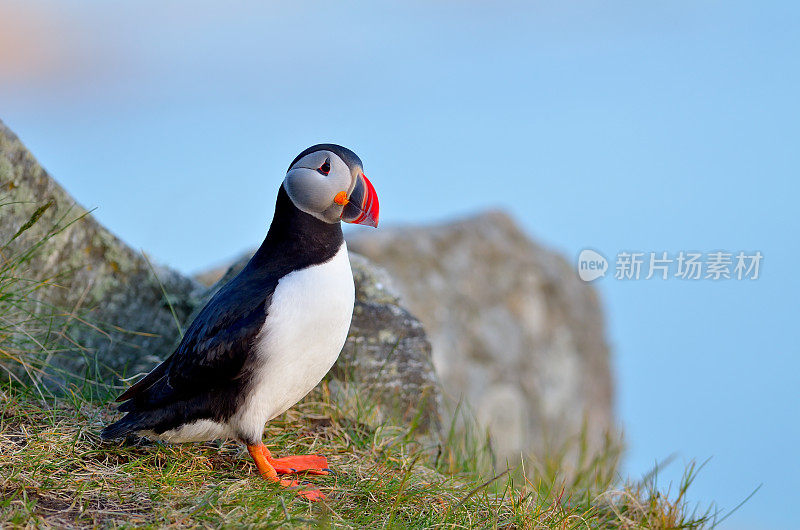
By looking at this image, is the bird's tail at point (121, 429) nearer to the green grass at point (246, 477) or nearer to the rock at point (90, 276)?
the green grass at point (246, 477)

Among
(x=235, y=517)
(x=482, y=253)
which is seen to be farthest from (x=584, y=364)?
(x=235, y=517)

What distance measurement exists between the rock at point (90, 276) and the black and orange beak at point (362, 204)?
1.88 metres

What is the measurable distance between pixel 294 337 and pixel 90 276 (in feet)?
8.64

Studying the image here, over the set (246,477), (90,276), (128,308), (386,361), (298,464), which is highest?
(386,361)

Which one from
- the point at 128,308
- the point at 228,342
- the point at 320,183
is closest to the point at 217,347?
the point at 228,342

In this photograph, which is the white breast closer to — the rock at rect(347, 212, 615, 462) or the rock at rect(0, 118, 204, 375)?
the rock at rect(0, 118, 204, 375)

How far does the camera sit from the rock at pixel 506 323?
10.3 meters

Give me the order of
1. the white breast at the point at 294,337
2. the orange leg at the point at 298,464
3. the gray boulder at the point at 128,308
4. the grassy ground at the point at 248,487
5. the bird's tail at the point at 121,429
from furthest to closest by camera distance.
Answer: the gray boulder at the point at 128,308 → the orange leg at the point at 298,464 → the bird's tail at the point at 121,429 → the white breast at the point at 294,337 → the grassy ground at the point at 248,487

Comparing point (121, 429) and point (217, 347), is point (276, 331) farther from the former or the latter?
point (121, 429)

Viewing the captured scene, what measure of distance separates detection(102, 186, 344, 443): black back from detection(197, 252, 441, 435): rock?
1399 millimetres

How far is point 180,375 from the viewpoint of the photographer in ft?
13.0

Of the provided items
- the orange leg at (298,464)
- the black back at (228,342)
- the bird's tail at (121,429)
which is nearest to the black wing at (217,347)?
the black back at (228,342)

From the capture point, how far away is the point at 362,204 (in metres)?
3.96

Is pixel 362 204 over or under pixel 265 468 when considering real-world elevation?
over
